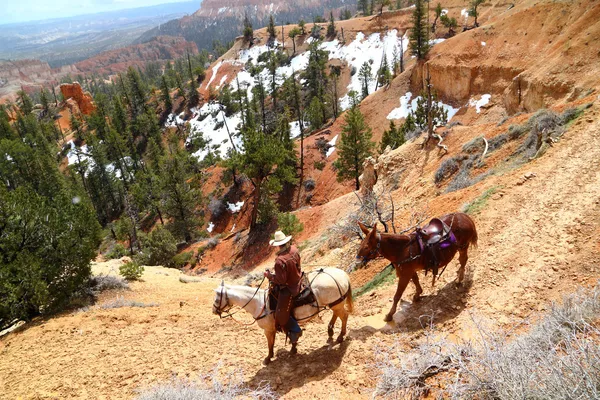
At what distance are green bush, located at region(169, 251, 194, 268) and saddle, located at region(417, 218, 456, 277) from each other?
2618 centimetres

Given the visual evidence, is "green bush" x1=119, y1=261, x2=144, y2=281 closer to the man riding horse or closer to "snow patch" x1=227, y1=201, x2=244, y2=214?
the man riding horse

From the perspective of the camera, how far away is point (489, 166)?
14898mm

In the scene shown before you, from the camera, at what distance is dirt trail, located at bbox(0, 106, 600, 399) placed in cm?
677

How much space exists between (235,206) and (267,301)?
4010cm

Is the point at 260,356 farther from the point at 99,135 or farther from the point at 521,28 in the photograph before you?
the point at 99,135

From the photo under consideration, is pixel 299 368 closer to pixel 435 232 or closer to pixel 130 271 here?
pixel 435 232

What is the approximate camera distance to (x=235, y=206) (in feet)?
153

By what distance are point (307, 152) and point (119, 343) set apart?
143 ft

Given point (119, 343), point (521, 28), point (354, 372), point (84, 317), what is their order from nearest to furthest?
point (354, 372) < point (119, 343) < point (84, 317) < point (521, 28)

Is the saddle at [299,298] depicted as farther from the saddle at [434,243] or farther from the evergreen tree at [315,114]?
the evergreen tree at [315,114]

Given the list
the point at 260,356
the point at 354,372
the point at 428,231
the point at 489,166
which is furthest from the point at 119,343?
the point at 489,166

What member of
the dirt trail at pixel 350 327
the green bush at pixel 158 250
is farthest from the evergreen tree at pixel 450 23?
the dirt trail at pixel 350 327

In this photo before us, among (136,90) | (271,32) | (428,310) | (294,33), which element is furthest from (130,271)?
(271,32)

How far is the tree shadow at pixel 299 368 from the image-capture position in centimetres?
669
